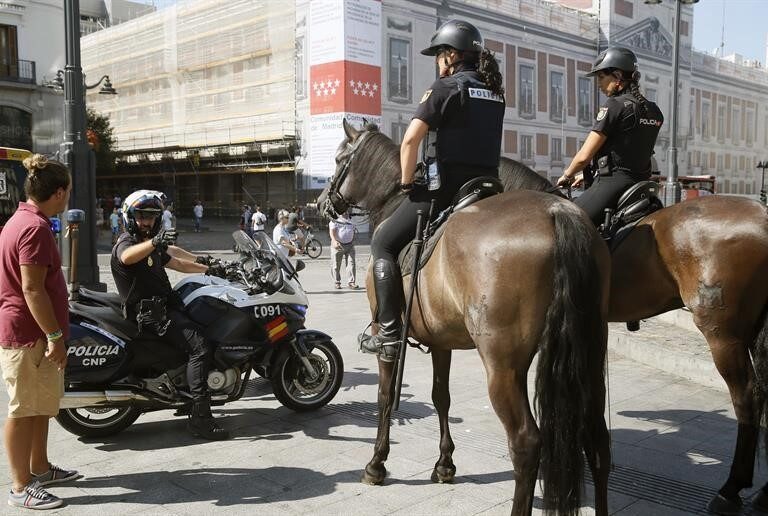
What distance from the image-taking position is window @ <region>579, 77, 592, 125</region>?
4859cm

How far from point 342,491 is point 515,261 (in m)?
1.91

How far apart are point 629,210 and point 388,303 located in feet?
5.87

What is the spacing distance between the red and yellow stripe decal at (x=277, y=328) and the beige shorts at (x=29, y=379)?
1914mm

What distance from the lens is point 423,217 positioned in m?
4.25

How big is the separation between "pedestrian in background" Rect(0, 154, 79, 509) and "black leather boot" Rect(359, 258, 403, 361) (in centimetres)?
184

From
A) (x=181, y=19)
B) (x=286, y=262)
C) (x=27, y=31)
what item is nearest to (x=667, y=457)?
(x=286, y=262)

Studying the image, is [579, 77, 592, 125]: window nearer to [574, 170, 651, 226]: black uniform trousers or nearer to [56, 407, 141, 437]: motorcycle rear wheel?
[574, 170, 651, 226]: black uniform trousers

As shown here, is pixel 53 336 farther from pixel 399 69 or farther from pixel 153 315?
pixel 399 69

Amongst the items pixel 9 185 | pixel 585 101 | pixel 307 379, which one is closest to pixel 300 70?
pixel 9 185

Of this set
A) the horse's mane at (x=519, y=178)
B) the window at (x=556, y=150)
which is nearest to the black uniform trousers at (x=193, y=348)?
the horse's mane at (x=519, y=178)

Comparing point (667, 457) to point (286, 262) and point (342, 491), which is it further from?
point (286, 262)

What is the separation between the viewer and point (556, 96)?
4672cm

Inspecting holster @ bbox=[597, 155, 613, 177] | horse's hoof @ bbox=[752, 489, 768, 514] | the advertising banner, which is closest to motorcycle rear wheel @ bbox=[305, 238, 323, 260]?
the advertising banner

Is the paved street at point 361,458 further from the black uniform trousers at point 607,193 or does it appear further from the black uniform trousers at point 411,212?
the black uniform trousers at point 607,193
